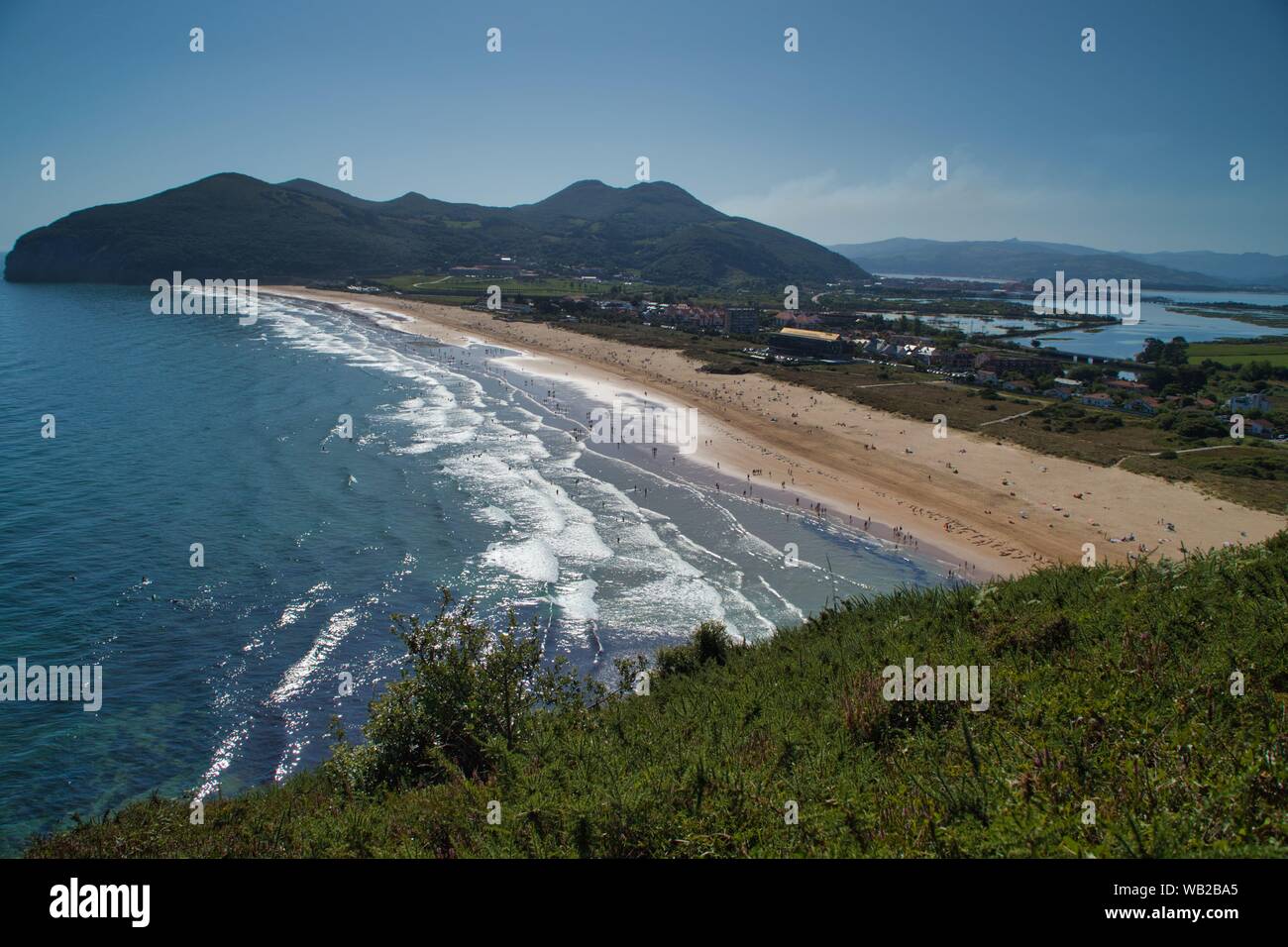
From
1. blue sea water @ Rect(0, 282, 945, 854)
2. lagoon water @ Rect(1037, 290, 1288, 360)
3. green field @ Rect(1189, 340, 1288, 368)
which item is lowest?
blue sea water @ Rect(0, 282, 945, 854)

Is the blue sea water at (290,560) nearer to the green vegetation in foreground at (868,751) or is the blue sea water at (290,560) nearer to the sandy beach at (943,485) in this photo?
the sandy beach at (943,485)

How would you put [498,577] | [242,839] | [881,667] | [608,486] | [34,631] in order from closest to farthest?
[242,839] → [881,667] → [34,631] → [498,577] → [608,486]

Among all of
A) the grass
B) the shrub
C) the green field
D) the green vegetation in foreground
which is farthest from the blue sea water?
the green field

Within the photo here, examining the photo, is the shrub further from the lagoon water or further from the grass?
the lagoon water

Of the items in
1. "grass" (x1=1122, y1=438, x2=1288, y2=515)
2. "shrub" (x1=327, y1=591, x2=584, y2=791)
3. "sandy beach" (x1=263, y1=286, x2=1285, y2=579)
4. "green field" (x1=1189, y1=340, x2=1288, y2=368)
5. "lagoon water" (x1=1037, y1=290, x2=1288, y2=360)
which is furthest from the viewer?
"lagoon water" (x1=1037, y1=290, x2=1288, y2=360)

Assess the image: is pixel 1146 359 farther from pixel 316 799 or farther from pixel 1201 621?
pixel 316 799
